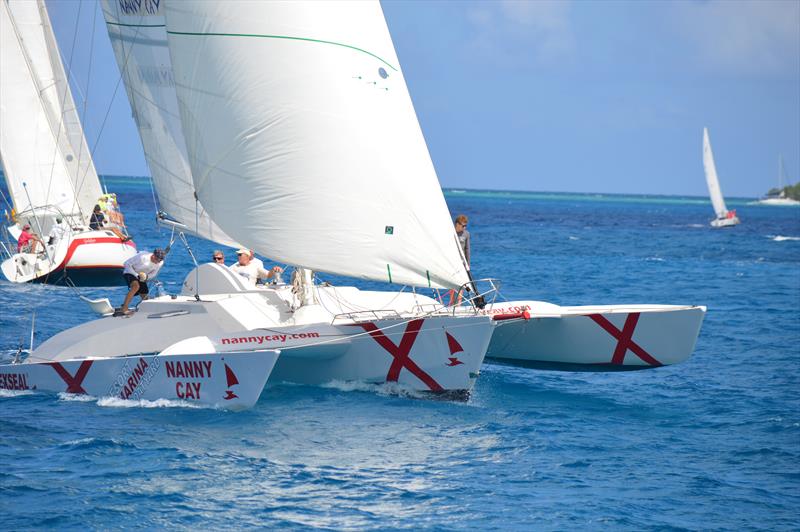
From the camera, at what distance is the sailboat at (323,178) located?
12.5 metres

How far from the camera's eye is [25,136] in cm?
2845

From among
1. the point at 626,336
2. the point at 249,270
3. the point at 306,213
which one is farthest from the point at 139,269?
the point at 626,336

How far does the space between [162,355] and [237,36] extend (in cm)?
398

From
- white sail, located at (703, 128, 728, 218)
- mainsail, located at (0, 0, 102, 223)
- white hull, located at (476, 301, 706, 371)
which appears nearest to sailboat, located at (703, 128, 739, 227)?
white sail, located at (703, 128, 728, 218)

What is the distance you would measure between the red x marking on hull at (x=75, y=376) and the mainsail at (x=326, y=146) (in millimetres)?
2732

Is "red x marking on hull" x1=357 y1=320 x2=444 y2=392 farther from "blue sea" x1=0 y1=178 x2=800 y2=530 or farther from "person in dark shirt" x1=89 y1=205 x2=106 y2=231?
"person in dark shirt" x1=89 y1=205 x2=106 y2=231

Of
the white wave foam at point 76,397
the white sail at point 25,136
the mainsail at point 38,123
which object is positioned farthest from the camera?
the mainsail at point 38,123

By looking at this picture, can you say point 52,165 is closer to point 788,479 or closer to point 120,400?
point 120,400

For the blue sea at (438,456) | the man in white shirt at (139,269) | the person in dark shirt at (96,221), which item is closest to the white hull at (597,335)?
the blue sea at (438,456)

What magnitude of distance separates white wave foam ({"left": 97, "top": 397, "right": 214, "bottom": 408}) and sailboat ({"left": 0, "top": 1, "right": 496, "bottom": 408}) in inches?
6.5

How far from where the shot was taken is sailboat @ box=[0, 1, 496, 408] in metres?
12.5

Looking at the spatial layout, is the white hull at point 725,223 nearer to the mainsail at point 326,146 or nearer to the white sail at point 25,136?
the white sail at point 25,136

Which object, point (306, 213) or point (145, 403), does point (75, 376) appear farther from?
point (306, 213)

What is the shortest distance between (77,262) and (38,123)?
5412 mm
